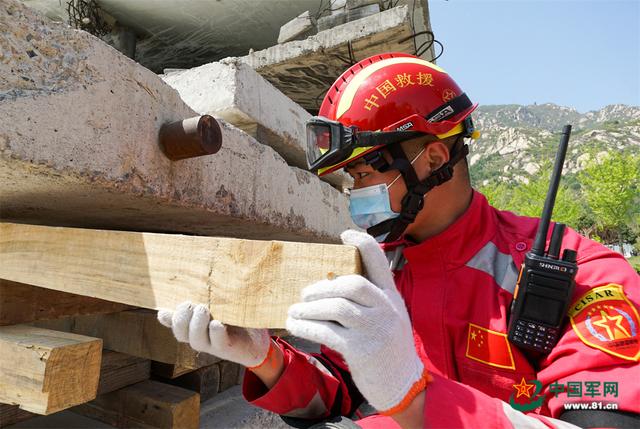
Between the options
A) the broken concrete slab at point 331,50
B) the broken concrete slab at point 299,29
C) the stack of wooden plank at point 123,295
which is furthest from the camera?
the broken concrete slab at point 299,29

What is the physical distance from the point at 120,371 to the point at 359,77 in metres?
1.93

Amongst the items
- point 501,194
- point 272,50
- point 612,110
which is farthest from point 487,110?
point 272,50

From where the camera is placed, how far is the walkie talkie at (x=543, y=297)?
1.43 meters

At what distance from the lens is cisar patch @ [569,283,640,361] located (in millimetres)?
1255

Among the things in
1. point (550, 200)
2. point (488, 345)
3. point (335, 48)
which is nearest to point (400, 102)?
point (550, 200)

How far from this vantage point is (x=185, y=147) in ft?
5.71

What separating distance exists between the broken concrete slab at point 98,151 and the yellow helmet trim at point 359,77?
1.98 feet

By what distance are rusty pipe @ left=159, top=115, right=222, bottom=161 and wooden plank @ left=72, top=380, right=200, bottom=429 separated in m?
1.19

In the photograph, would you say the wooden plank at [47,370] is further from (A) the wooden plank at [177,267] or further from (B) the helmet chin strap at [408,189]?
(B) the helmet chin strap at [408,189]

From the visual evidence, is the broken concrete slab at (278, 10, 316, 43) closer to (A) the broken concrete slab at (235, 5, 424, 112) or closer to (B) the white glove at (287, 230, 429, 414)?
(A) the broken concrete slab at (235, 5, 424, 112)

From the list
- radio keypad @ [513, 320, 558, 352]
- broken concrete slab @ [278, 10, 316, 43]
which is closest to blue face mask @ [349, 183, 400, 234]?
radio keypad @ [513, 320, 558, 352]

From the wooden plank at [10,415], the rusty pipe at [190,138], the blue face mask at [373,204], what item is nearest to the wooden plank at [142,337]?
the wooden plank at [10,415]

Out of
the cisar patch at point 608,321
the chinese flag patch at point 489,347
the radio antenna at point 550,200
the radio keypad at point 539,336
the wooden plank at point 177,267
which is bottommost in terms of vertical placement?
the chinese flag patch at point 489,347

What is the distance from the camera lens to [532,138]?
105312 mm
